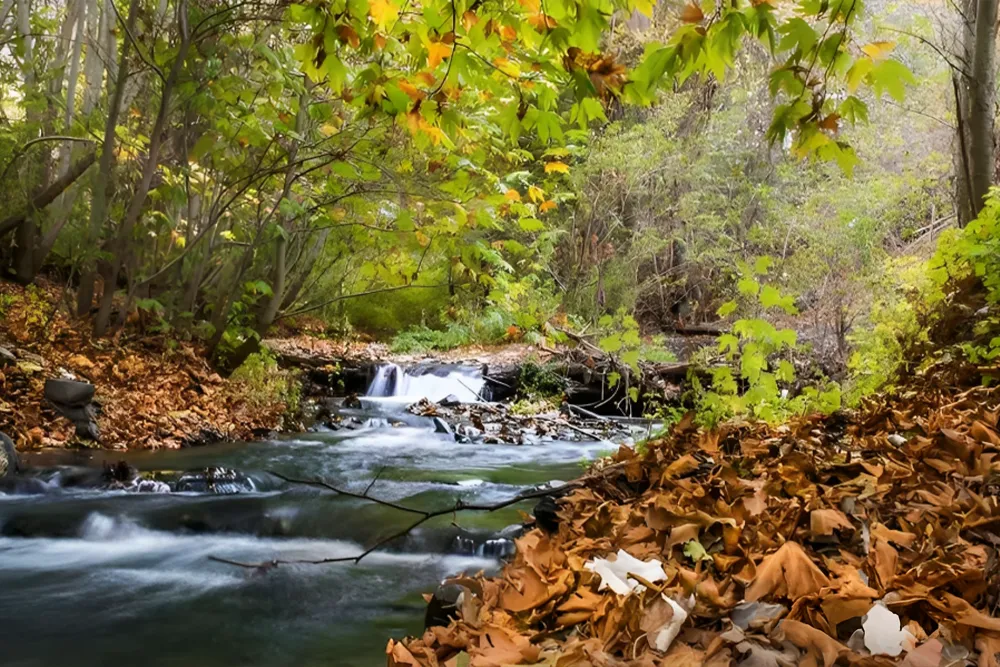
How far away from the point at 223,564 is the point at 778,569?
3.38 meters

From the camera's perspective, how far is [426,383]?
11.9 meters

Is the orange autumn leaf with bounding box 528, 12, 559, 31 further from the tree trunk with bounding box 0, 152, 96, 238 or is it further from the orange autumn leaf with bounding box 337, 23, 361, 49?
the tree trunk with bounding box 0, 152, 96, 238

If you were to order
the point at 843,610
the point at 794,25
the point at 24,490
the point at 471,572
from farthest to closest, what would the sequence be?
the point at 24,490 → the point at 471,572 → the point at 794,25 → the point at 843,610

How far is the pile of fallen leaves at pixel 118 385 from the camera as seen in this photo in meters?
6.59

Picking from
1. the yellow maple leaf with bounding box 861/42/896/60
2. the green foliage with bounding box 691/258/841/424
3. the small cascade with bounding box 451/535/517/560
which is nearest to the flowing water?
the small cascade with bounding box 451/535/517/560

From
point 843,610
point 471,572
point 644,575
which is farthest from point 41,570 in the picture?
point 843,610

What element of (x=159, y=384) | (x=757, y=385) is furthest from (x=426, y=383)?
(x=757, y=385)

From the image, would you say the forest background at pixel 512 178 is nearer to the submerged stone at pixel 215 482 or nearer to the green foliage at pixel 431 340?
the green foliage at pixel 431 340

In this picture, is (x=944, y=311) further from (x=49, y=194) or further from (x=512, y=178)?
(x=49, y=194)

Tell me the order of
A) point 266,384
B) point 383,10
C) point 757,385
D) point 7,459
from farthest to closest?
point 266,384 → point 7,459 → point 757,385 → point 383,10

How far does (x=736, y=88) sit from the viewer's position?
1571cm

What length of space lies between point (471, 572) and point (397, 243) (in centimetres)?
508

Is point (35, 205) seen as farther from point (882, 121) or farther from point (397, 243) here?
point (882, 121)

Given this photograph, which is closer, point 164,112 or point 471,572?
point 471,572
